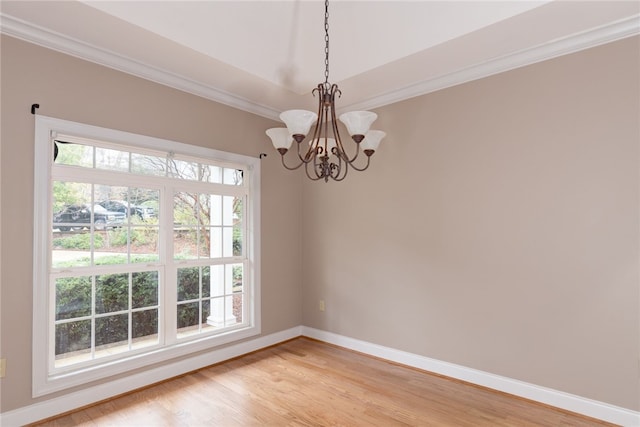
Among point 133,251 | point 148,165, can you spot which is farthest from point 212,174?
point 133,251

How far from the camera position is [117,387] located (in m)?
2.69

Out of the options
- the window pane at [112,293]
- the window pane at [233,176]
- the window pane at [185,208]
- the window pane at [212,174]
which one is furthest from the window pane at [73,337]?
the window pane at [233,176]

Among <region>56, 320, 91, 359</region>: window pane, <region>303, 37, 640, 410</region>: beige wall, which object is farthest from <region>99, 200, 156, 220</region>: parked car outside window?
<region>303, 37, 640, 410</region>: beige wall

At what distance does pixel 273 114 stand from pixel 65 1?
7.05ft

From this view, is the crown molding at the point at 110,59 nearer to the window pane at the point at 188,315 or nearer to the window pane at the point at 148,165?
the window pane at the point at 148,165

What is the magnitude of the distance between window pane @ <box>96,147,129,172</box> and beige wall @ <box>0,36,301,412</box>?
205 millimetres

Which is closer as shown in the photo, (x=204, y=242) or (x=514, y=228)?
(x=514, y=228)

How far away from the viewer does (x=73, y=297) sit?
2.58 meters

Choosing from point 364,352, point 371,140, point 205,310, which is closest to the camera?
point 371,140

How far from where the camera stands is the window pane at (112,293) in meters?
2.70

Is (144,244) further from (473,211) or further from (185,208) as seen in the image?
(473,211)

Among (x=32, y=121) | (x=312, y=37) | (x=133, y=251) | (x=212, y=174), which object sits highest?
(x=312, y=37)

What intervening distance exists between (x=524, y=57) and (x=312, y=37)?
5.71ft

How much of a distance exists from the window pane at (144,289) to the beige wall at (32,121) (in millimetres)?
701
